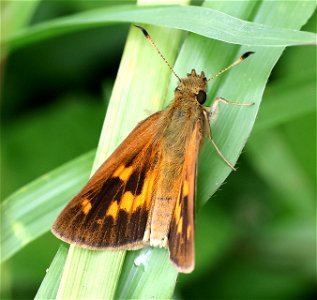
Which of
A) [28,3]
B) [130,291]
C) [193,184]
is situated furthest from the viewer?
[28,3]

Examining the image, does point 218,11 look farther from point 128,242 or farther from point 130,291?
point 130,291

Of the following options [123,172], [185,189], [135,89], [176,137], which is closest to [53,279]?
[123,172]

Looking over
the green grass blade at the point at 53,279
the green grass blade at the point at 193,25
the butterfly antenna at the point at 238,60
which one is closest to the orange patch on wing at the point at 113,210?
the green grass blade at the point at 53,279

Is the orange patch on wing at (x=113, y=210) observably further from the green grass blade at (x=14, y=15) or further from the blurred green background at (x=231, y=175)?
the green grass blade at (x=14, y=15)

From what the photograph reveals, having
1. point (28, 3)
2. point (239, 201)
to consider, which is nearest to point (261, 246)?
point (239, 201)

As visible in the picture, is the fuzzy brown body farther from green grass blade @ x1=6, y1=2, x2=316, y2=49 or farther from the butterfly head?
green grass blade @ x1=6, y1=2, x2=316, y2=49

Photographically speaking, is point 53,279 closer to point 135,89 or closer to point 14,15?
point 135,89
